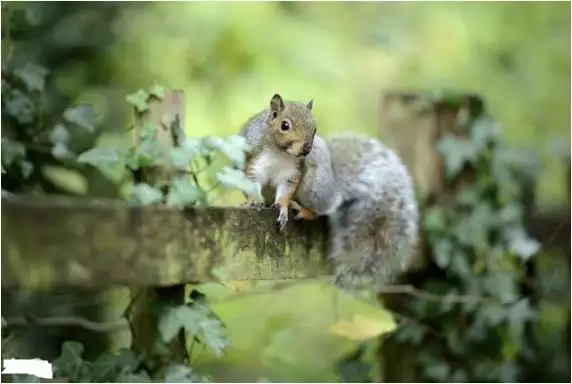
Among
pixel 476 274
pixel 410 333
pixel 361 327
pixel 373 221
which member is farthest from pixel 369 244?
pixel 476 274

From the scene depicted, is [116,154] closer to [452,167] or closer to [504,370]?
[452,167]

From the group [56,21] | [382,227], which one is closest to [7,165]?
[56,21]

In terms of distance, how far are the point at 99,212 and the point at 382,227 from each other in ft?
1.88

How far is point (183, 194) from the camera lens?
3.28 ft

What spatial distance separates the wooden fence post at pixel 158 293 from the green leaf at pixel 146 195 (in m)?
0.02

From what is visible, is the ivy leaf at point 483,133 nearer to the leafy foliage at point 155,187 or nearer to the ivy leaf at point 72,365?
the leafy foliage at point 155,187

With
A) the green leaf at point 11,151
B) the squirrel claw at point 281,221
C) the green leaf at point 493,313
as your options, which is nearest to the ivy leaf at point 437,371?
the green leaf at point 493,313

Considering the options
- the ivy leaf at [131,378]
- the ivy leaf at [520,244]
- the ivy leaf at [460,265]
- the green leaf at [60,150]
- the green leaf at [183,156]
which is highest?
the green leaf at [60,150]

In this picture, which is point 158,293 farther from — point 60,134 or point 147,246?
point 60,134

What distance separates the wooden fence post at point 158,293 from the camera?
1.02 m

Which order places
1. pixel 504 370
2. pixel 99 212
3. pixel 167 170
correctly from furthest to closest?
pixel 504 370 < pixel 167 170 < pixel 99 212

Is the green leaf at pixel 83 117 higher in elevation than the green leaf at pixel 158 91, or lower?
lower

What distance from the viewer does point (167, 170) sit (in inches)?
40.9

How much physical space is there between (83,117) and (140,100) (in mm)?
118
